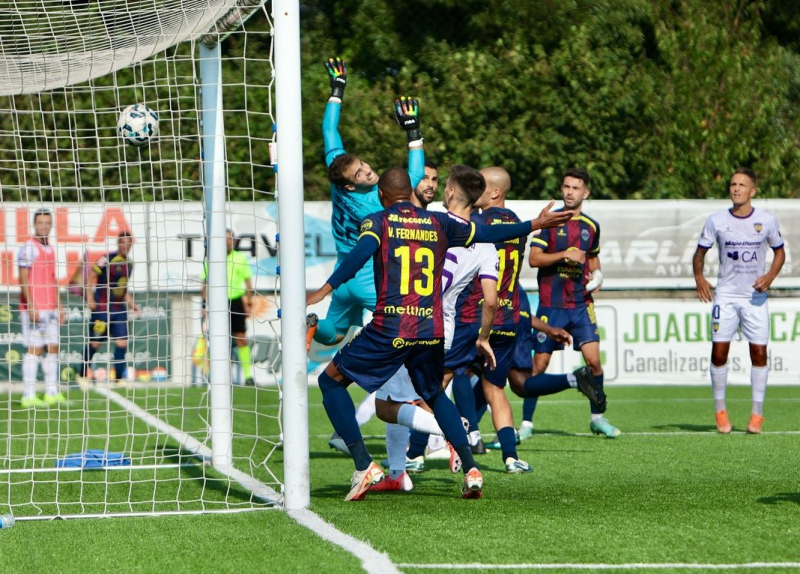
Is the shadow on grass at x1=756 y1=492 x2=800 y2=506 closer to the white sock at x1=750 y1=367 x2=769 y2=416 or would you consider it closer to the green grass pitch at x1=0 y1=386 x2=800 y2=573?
the green grass pitch at x1=0 y1=386 x2=800 y2=573

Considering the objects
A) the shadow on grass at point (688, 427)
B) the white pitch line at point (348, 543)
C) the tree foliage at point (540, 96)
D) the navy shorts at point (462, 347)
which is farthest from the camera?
the tree foliage at point (540, 96)

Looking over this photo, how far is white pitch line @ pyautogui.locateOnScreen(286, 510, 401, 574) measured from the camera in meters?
4.35

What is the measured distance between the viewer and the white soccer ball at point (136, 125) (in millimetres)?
7785

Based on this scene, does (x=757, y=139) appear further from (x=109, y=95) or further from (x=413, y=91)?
(x=109, y=95)

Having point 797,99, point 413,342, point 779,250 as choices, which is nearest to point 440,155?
point 797,99

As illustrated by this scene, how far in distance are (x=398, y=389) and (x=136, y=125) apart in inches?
103

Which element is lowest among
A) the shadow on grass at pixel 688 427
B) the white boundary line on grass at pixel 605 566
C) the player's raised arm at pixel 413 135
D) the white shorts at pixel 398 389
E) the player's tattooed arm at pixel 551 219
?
the shadow on grass at pixel 688 427

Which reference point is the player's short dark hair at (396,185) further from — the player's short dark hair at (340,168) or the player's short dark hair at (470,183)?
the player's short dark hair at (340,168)

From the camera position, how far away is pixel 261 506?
608 cm

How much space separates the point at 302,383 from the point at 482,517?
113 cm

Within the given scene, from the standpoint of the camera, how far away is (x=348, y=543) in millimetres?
4848

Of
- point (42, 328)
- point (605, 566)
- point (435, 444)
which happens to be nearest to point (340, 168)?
point (435, 444)

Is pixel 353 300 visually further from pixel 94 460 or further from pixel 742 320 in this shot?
pixel 742 320

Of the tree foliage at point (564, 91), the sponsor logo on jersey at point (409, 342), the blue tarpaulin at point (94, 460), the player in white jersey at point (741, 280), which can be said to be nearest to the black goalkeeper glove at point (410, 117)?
the sponsor logo on jersey at point (409, 342)
